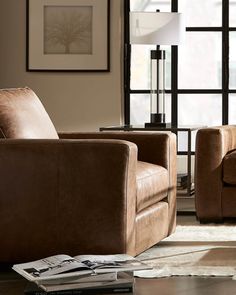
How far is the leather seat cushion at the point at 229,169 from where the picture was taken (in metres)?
5.16

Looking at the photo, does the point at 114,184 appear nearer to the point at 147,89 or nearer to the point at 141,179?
the point at 141,179

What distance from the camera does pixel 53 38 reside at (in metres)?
7.75

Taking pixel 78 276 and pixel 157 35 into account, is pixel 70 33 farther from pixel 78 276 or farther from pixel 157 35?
pixel 78 276

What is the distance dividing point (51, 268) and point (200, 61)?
4.75 m

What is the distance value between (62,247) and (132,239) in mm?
321

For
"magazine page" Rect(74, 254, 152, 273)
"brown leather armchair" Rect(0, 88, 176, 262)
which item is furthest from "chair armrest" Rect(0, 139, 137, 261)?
"magazine page" Rect(74, 254, 152, 273)

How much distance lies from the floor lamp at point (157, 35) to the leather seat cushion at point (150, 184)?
1997 millimetres

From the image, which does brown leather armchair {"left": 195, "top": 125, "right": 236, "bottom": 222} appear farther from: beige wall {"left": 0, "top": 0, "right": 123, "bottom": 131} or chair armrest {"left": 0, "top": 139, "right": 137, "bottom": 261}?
beige wall {"left": 0, "top": 0, "right": 123, "bottom": 131}

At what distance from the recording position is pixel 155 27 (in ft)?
21.1

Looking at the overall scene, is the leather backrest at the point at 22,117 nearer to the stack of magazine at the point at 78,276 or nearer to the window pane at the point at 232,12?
the stack of magazine at the point at 78,276

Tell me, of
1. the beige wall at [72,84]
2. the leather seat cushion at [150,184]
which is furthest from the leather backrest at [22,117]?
the beige wall at [72,84]

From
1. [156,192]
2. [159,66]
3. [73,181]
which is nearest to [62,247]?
[73,181]

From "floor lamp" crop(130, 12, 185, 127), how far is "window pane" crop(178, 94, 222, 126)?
4.29 ft

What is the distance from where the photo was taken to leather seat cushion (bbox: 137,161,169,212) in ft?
13.1
